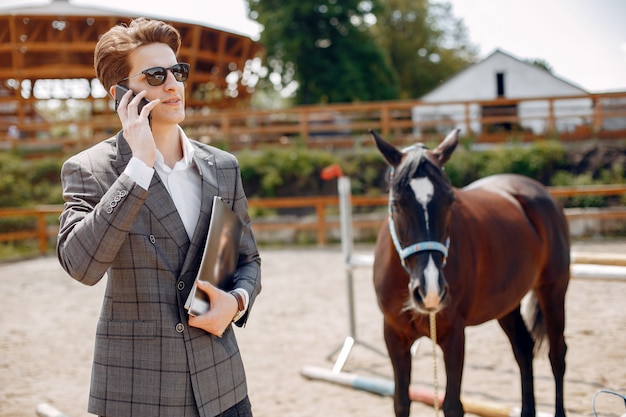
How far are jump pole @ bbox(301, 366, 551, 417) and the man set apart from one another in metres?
2.40

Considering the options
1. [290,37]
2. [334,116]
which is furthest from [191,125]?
[290,37]

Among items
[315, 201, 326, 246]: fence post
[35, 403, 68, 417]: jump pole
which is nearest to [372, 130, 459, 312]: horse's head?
[35, 403, 68, 417]: jump pole

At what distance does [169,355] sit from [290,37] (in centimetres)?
2606

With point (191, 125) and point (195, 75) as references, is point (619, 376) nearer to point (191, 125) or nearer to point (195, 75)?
point (191, 125)

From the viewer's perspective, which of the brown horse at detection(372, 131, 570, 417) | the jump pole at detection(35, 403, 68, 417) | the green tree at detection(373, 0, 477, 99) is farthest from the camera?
the green tree at detection(373, 0, 477, 99)

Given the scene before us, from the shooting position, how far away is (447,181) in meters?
2.95

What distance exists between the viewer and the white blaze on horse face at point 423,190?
283 cm

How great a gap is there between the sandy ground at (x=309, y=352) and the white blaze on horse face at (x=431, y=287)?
5.29ft

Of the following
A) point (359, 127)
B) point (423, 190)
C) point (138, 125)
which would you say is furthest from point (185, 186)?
point (359, 127)

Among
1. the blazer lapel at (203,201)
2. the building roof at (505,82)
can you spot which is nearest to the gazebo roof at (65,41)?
the building roof at (505,82)

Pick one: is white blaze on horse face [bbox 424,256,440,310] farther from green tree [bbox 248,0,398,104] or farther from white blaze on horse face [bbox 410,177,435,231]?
green tree [bbox 248,0,398,104]

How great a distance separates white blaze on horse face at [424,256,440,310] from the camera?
8.58 ft

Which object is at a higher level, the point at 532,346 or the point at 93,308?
the point at 532,346

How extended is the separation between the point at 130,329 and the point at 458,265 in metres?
1.96
